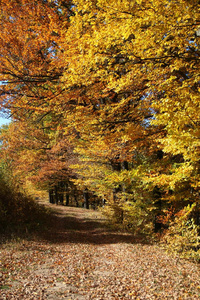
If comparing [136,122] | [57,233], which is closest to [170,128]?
[136,122]

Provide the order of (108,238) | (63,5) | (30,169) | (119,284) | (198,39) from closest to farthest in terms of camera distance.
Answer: (198,39) < (119,284) < (63,5) < (108,238) < (30,169)

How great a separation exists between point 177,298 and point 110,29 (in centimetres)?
632

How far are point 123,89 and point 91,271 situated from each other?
5.79 metres

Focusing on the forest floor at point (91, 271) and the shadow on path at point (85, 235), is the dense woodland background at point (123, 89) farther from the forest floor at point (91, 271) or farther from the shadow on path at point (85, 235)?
the forest floor at point (91, 271)

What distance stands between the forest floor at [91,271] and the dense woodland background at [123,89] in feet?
4.00

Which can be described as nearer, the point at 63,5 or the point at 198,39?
the point at 198,39

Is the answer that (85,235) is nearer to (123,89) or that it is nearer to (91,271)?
(91,271)

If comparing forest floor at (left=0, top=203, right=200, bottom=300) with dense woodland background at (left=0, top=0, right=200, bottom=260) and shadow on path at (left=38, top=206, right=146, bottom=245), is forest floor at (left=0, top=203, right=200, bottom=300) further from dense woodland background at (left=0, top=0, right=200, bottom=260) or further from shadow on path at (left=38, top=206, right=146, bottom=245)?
dense woodland background at (left=0, top=0, right=200, bottom=260)

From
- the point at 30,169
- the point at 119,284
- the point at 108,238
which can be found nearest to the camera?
the point at 119,284

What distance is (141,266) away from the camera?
6.79 meters

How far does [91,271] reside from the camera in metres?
6.29

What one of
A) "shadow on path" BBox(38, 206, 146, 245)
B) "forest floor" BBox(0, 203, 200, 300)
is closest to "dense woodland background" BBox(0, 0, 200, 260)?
"shadow on path" BBox(38, 206, 146, 245)

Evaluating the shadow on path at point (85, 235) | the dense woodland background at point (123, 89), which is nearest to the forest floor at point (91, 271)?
the shadow on path at point (85, 235)

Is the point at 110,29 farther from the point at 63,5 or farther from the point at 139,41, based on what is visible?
the point at 63,5
